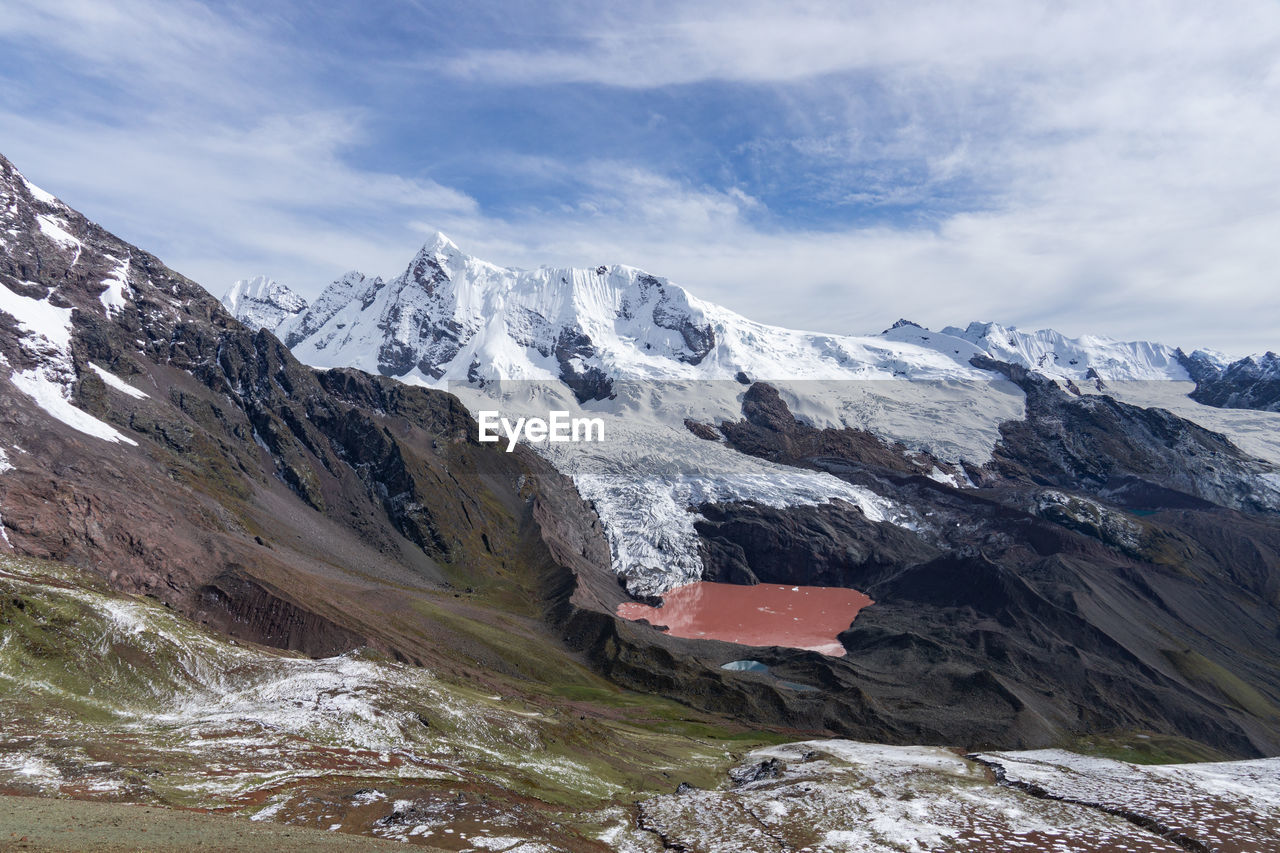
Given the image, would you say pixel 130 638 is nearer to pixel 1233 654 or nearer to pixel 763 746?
pixel 763 746

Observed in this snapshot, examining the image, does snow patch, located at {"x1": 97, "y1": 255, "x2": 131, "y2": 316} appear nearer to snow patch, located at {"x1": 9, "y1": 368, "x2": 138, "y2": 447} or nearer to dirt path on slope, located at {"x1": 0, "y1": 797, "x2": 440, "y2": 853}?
snow patch, located at {"x1": 9, "y1": 368, "x2": 138, "y2": 447}

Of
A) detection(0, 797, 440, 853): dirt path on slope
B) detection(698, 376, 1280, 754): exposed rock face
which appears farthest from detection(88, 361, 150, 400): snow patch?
detection(698, 376, 1280, 754): exposed rock face

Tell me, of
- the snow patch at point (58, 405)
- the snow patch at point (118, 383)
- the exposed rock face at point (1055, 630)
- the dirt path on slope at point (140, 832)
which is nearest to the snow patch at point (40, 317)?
the snow patch at point (118, 383)

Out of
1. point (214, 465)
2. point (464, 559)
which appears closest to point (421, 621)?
point (464, 559)

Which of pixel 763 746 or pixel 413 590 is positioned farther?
pixel 413 590

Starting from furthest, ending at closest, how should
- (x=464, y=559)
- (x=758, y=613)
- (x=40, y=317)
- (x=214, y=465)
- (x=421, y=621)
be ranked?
(x=758, y=613) < (x=464, y=559) < (x=40, y=317) < (x=214, y=465) < (x=421, y=621)

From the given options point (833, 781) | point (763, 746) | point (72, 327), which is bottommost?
point (763, 746)

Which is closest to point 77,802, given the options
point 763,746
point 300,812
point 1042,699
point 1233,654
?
point 300,812

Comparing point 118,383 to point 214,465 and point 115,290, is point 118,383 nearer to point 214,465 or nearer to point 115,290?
point 214,465

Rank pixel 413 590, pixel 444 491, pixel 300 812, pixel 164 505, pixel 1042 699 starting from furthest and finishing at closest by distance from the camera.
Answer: pixel 444 491, pixel 413 590, pixel 1042 699, pixel 164 505, pixel 300 812
